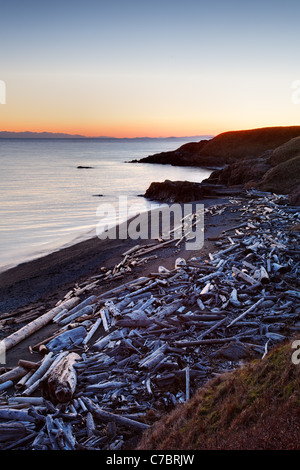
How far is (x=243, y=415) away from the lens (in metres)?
5.15

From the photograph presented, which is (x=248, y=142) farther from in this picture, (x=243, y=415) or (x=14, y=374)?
(x=243, y=415)

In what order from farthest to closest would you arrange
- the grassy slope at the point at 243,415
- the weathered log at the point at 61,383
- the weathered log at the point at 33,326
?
the weathered log at the point at 33,326
the weathered log at the point at 61,383
the grassy slope at the point at 243,415

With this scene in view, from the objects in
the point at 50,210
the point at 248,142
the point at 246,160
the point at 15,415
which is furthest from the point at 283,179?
the point at 248,142

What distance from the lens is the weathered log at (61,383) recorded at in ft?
23.4

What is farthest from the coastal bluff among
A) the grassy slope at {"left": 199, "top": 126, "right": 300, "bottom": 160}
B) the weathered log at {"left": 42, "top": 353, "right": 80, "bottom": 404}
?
the weathered log at {"left": 42, "top": 353, "right": 80, "bottom": 404}

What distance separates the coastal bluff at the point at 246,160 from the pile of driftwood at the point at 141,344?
14759 mm

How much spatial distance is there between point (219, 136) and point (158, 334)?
11817cm

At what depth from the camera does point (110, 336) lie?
9469 millimetres

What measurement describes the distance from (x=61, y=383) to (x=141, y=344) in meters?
2.30

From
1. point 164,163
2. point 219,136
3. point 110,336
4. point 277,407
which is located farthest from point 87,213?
point 219,136

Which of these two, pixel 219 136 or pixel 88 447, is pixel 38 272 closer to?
pixel 88 447

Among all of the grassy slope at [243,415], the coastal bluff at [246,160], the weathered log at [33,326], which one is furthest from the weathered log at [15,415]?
the coastal bluff at [246,160]

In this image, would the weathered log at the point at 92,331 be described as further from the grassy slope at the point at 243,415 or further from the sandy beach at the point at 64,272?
the grassy slope at the point at 243,415

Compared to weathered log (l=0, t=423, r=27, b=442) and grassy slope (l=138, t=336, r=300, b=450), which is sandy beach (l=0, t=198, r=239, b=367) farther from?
grassy slope (l=138, t=336, r=300, b=450)
